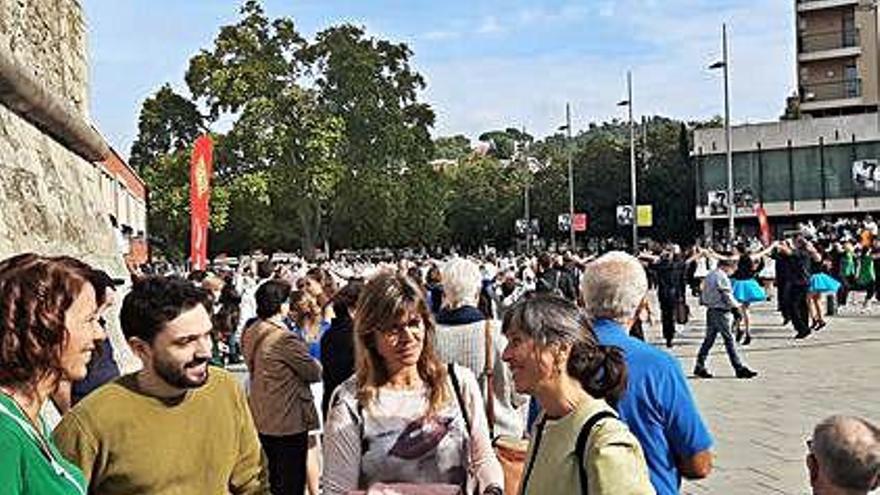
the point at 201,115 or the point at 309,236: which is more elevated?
the point at 201,115

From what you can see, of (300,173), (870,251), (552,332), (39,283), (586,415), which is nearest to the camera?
(39,283)

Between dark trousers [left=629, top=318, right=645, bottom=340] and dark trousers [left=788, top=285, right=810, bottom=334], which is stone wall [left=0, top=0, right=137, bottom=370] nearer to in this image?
dark trousers [left=629, top=318, right=645, bottom=340]

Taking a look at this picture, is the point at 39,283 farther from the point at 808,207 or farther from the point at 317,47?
the point at 808,207

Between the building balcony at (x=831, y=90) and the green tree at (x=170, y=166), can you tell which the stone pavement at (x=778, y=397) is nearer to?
the green tree at (x=170, y=166)

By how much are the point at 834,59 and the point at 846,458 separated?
214 feet

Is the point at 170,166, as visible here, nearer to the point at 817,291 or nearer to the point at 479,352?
the point at 817,291

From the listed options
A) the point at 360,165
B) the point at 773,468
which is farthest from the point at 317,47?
the point at 773,468

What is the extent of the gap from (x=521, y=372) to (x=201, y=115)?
48643mm

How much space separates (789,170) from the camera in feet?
196

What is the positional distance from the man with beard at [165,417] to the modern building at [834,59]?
62817 millimetres

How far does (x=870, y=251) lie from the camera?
26.6 metres

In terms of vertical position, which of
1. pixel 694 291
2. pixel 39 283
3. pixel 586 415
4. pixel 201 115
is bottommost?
pixel 694 291

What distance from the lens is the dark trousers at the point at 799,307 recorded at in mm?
19938

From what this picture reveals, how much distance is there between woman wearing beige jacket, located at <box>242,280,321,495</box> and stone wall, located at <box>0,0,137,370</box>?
1196 mm
